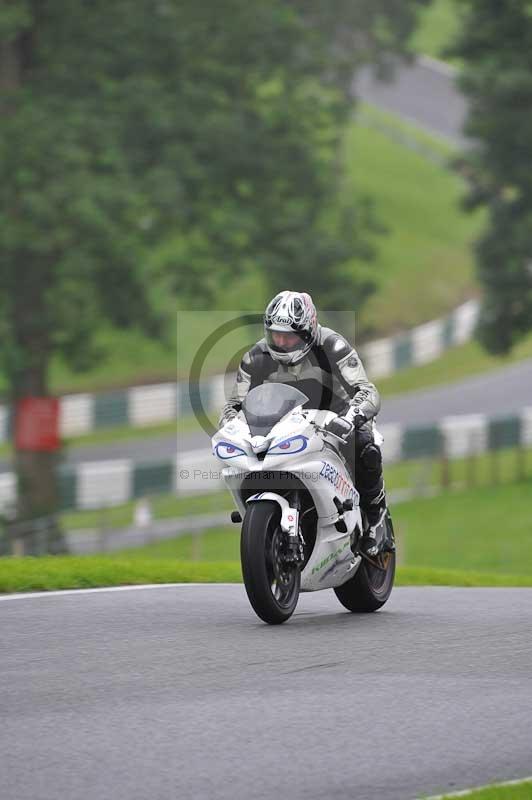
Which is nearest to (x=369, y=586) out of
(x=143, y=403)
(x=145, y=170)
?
(x=145, y=170)

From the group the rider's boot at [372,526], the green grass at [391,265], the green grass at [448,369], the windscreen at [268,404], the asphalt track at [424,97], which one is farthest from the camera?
the asphalt track at [424,97]

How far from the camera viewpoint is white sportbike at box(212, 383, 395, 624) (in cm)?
838

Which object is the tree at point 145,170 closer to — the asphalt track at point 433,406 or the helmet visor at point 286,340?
the asphalt track at point 433,406

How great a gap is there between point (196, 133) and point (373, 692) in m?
20.7

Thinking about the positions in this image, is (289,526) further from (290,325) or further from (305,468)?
(290,325)

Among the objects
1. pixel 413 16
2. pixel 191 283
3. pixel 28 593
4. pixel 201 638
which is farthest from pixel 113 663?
pixel 413 16

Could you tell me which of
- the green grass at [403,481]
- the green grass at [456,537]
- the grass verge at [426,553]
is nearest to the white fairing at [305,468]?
the grass verge at [426,553]

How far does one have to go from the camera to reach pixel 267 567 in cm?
838

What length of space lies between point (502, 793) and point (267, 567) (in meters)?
3.20

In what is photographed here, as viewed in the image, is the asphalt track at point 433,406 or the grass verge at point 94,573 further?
the asphalt track at point 433,406

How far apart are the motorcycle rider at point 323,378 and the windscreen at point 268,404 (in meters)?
0.19

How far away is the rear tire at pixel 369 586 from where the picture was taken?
380 inches

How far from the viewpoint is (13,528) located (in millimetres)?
24453

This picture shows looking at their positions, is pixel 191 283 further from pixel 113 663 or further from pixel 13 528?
pixel 113 663
